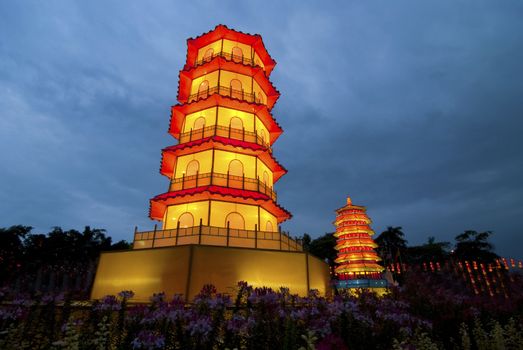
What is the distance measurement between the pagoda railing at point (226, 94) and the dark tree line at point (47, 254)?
823 inches

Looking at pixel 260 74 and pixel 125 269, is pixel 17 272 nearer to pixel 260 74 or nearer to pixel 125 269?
pixel 125 269

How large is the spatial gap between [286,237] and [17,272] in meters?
38.6

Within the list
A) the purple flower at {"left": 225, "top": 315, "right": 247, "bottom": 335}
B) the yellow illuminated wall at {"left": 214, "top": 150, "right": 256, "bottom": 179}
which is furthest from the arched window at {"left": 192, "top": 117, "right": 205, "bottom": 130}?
the purple flower at {"left": 225, "top": 315, "right": 247, "bottom": 335}

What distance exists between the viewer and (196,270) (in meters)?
15.0

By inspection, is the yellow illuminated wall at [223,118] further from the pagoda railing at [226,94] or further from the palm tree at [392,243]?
the palm tree at [392,243]

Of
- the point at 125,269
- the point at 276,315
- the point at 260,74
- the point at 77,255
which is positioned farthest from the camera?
the point at 77,255

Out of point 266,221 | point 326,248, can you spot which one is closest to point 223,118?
point 266,221

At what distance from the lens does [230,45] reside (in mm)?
26531

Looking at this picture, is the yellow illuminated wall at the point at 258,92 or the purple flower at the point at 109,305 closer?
the purple flower at the point at 109,305

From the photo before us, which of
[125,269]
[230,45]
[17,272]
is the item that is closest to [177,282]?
[125,269]

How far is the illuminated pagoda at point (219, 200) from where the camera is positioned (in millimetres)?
15609

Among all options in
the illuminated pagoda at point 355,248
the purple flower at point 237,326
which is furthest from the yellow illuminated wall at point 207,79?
the purple flower at point 237,326

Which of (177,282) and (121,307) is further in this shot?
(177,282)

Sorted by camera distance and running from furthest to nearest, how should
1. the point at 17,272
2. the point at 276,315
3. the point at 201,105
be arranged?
1. the point at 17,272
2. the point at 201,105
3. the point at 276,315
